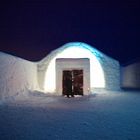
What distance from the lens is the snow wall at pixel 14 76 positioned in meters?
8.36

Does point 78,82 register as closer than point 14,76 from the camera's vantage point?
No

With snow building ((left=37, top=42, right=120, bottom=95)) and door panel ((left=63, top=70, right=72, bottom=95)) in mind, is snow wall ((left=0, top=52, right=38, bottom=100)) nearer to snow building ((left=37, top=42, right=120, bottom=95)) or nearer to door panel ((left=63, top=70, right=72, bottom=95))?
snow building ((left=37, top=42, right=120, bottom=95))

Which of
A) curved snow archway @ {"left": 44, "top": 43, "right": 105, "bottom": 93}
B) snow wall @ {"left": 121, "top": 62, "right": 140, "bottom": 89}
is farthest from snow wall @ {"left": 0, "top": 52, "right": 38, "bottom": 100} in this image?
snow wall @ {"left": 121, "top": 62, "right": 140, "bottom": 89}

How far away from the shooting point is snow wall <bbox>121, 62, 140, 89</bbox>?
600 inches

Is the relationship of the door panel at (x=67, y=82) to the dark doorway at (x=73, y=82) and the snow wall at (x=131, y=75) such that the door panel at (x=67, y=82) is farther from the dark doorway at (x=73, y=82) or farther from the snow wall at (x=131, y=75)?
the snow wall at (x=131, y=75)

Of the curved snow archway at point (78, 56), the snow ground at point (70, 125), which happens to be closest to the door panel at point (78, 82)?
the curved snow archway at point (78, 56)

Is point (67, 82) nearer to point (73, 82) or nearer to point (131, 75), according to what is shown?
point (73, 82)

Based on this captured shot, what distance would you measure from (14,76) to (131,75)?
830 cm

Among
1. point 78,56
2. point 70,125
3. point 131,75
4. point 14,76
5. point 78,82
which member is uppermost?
point 78,56

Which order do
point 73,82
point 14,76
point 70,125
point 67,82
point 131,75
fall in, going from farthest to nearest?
point 131,75 → point 73,82 → point 67,82 → point 14,76 → point 70,125

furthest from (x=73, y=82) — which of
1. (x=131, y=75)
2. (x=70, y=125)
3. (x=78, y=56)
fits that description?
(x=70, y=125)

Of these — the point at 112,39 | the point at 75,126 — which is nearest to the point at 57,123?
the point at 75,126

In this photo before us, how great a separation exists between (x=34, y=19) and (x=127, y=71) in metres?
6.32

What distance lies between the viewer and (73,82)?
11.7m
